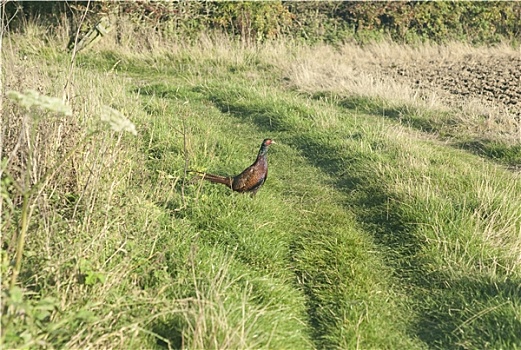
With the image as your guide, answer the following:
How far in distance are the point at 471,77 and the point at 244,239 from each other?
31.5 feet

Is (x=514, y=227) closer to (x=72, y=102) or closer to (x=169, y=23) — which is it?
(x=72, y=102)

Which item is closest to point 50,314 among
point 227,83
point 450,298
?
point 450,298

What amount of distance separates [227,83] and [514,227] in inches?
269

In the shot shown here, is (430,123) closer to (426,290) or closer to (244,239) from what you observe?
(426,290)

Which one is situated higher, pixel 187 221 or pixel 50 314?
pixel 50 314

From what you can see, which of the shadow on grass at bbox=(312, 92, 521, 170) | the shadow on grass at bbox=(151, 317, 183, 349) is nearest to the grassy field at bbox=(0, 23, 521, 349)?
the shadow on grass at bbox=(151, 317, 183, 349)

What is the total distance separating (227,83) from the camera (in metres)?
10.6

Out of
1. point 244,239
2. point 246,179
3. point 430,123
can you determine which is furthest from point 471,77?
point 244,239

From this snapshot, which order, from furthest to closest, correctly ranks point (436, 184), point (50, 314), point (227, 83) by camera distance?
point (227, 83) → point (436, 184) → point (50, 314)

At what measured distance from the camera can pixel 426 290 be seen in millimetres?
4215

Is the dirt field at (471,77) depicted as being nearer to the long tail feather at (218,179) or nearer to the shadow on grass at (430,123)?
the shadow on grass at (430,123)

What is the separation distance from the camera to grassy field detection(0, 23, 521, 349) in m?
3.21

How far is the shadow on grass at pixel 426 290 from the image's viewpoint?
3.65 meters

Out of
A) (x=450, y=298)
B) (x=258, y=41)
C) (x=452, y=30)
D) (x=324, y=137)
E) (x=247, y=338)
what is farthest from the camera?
(x=452, y=30)
